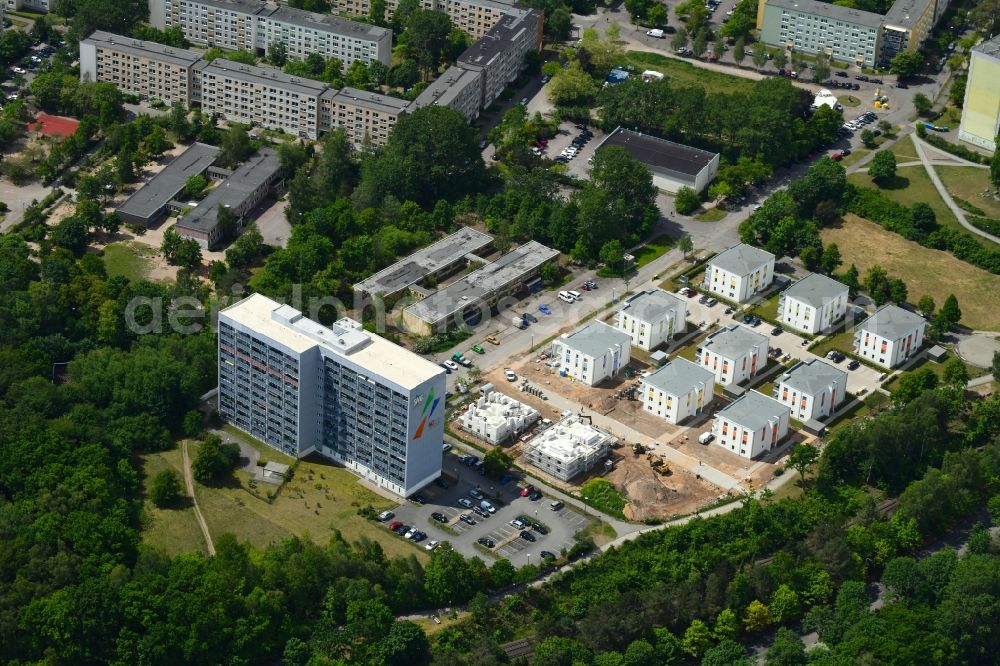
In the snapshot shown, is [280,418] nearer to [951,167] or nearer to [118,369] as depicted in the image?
[118,369]

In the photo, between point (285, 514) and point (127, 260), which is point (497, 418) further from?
point (127, 260)

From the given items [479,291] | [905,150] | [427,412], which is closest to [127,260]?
[479,291]

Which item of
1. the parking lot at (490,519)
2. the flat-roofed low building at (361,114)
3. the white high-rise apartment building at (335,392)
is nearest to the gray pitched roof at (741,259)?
the parking lot at (490,519)

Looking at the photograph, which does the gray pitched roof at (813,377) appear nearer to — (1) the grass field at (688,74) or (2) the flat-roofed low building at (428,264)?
(2) the flat-roofed low building at (428,264)

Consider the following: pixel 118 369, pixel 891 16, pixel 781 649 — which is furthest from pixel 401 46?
pixel 781 649

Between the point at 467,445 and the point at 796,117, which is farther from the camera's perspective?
the point at 796,117

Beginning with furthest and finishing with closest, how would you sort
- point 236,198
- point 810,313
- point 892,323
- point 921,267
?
1. point 236,198
2. point 921,267
3. point 810,313
4. point 892,323
